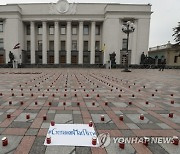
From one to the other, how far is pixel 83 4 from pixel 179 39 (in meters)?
25.8

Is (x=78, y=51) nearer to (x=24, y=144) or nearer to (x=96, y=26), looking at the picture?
(x=96, y=26)

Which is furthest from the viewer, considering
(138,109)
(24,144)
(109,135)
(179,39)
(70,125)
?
(179,39)

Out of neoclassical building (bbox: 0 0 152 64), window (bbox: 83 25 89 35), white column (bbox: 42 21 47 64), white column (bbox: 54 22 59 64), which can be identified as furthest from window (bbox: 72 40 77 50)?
white column (bbox: 42 21 47 64)

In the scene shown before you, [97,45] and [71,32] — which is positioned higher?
[71,32]

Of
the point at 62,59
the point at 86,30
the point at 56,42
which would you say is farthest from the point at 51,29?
the point at 86,30

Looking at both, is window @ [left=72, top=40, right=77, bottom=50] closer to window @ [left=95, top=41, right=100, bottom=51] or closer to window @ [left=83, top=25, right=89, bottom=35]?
window @ [left=83, top=25, right=89, bottom=35]

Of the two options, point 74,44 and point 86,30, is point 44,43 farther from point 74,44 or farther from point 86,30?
point 86,30

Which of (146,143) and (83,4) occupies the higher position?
(83,4)

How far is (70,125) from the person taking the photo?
13.1 ft

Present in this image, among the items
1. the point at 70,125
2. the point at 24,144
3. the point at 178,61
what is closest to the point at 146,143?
the point at 70,125

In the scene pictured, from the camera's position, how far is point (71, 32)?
45406mm

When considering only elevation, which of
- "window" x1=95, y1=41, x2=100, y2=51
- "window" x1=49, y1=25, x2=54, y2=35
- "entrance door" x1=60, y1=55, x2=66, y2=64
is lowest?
"entrance door" x1=60, y1=55, x2=66, y2=64

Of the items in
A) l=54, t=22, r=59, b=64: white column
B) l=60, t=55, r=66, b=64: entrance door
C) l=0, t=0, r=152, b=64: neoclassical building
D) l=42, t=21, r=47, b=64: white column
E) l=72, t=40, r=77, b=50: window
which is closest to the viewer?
l=0, t=0, r=152, b=64: neoclassical building

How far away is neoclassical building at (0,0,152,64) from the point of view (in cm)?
4150
